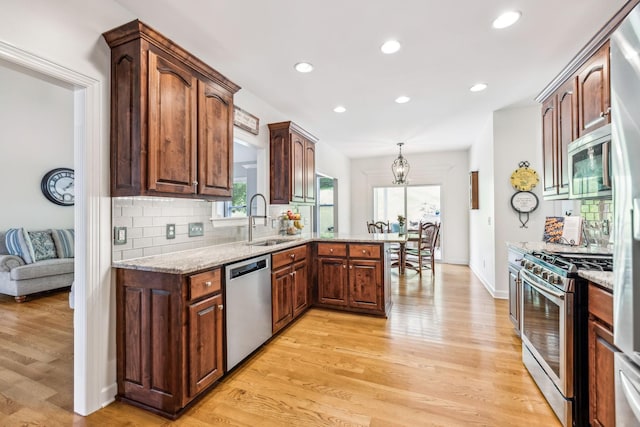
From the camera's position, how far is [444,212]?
270 inches

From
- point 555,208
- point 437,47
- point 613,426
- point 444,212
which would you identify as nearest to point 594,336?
point 613,426

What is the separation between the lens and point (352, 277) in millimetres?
3375

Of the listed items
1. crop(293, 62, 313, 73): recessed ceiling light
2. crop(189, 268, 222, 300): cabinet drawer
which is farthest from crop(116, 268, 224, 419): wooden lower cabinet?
crop(293, 62, 313, 73): recessed ceiling light

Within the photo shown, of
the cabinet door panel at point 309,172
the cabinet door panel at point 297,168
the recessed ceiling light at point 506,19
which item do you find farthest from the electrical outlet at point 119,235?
the recessed ceiling light at point 506,19

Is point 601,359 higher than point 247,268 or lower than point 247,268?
lower

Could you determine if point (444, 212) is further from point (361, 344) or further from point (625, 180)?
point (625, 180)

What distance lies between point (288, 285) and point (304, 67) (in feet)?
7.27

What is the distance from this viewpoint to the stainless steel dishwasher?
212 centimetres

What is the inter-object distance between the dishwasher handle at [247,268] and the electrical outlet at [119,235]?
75 centimetres

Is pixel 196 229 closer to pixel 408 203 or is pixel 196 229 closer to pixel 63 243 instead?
pixel 63 243

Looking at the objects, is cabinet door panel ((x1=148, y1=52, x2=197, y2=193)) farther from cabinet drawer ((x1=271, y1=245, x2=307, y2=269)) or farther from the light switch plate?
cabinet drawer ((x1=271, y1=245, x2=307, y2=269))

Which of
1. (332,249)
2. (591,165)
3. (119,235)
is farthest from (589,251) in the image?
(119,235)

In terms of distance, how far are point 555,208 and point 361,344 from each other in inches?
131

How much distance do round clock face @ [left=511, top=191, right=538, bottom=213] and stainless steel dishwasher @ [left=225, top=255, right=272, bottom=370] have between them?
11.6 ft
